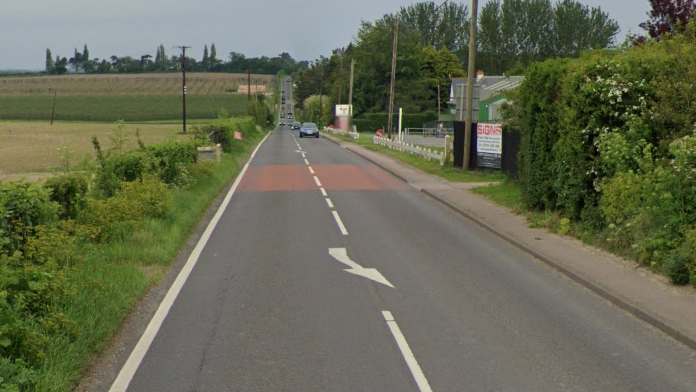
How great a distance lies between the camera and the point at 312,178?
28266mm

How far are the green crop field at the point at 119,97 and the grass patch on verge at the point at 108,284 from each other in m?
94.0

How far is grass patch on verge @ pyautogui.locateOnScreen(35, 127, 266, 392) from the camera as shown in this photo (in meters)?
6.75

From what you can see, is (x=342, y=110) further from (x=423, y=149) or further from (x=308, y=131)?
(x=423, y=149)

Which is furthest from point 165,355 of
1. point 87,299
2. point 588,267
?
point 588,267

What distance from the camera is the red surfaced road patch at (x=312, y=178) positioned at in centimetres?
2506

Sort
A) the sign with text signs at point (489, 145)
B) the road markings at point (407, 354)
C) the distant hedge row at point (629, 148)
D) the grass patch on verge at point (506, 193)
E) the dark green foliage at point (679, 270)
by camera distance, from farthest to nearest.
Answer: the sign with text signs at point (489, 145)
the grass patch on verge at point (506, 193)
the distant hedge row at point (629, 148)
the dark green foliage at point (679, 270)
the road markings at point (407, 354)

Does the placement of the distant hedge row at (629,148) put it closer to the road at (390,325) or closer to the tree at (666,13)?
the road at (390,325)

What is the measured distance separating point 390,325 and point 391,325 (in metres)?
0.01

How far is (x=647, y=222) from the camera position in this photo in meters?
11.9

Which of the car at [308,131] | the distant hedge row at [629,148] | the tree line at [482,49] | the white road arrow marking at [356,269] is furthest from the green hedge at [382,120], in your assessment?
the white road arrow marking at [356,269]

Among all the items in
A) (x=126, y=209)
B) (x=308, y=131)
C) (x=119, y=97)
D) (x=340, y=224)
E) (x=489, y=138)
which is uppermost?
(x=119, y=97)

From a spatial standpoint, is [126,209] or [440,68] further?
[440,68]

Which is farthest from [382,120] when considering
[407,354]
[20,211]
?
[407,354]

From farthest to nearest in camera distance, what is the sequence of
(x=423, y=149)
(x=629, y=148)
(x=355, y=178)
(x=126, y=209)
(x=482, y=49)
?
(x=482, y=49) → (x=423, y=149) → (x=355, y=178) → (x=126, y=209) → (x=629, y=148)
